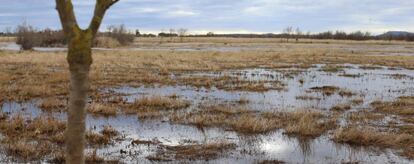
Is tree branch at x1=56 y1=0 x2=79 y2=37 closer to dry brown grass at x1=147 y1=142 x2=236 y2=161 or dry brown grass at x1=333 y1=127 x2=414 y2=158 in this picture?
dry brown grass at x1=147 y1=142 x2=236 y2=161

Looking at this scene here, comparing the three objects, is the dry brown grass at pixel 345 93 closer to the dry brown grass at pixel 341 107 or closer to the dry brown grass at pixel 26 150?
the dry brown grass at pixel 341 107

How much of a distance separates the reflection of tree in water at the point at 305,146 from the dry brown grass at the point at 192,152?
1518 mm

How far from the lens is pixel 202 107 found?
15859 millimetres

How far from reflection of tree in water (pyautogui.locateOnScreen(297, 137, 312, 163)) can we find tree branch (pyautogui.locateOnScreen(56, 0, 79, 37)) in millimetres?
6172

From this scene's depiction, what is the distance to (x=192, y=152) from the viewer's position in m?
9.73

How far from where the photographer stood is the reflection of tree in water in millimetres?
9886

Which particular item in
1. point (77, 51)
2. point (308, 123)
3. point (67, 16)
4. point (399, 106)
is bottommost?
point (399, 106)

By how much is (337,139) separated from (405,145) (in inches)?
59.8

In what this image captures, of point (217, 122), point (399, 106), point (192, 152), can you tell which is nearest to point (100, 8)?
point (192, 152)

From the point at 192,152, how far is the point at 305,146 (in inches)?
106

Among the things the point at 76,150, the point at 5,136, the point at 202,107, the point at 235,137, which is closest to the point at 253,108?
the point at 202,107

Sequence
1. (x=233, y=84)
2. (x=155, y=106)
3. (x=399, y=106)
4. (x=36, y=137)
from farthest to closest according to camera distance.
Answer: (x=233, y=84) → (x=399, y=106) → (x=155, y=106) → (x=36, y=137)

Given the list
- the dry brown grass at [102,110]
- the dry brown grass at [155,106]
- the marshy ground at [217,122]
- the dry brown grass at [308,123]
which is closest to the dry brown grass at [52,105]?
the marshy ground at [217,122]

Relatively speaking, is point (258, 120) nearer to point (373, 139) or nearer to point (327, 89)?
point (373, 139)
